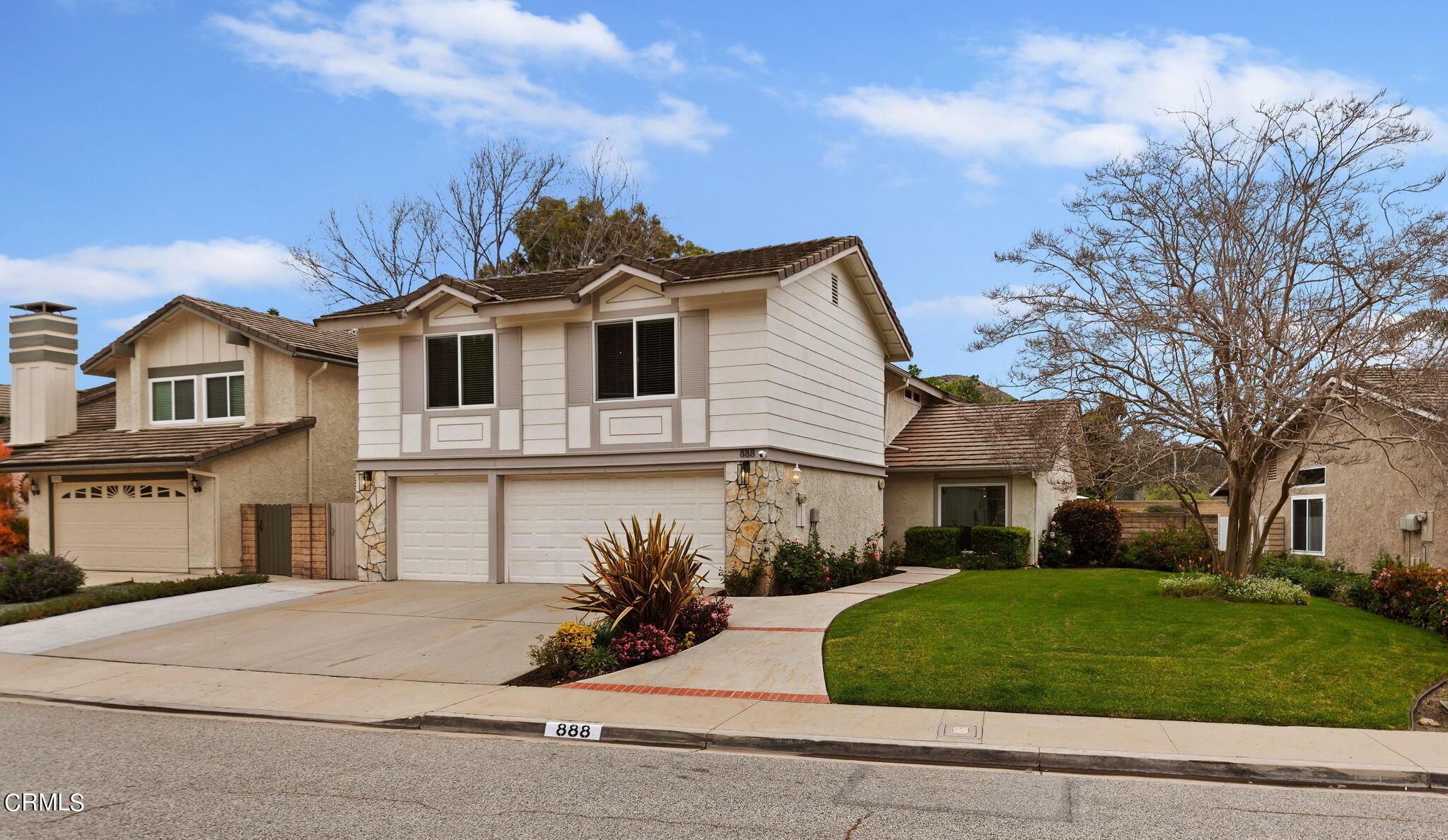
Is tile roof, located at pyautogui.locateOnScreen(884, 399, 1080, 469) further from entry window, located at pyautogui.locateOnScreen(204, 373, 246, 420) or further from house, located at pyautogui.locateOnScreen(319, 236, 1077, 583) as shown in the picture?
entry window, located at pyautogui.locateOnScreen(204, 373, 246, 420)

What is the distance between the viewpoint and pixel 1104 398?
1662cm

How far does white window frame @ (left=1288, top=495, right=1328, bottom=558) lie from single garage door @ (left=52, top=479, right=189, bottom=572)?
2531 centimetres

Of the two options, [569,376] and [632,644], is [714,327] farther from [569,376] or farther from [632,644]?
[632,644]

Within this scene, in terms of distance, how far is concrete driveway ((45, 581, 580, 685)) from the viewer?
12273 millimetres

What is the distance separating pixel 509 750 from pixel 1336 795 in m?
6.26

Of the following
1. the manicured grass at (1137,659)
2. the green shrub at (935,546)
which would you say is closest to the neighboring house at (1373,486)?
the manicured grass at (1137,659)

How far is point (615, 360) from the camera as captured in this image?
734 inches

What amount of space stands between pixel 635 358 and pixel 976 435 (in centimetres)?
1128

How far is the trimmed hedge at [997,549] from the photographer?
23.4 m

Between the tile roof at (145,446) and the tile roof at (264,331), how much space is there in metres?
1.72

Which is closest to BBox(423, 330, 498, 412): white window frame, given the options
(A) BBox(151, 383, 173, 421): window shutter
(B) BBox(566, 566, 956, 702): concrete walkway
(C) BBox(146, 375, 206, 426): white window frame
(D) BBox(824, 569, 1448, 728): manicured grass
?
(B) BBox(566, 566, 956, 702): concrete walkway

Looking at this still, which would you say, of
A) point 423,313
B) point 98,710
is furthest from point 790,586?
point 98,710

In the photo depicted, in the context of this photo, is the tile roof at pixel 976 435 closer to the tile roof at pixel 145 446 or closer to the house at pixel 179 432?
the house at pixel 179 432

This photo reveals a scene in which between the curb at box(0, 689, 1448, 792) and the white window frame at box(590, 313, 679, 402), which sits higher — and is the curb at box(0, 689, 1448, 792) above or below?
below
